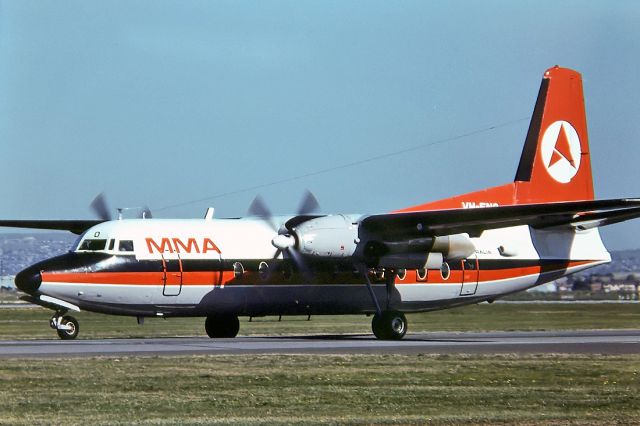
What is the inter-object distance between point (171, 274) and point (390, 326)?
628cm

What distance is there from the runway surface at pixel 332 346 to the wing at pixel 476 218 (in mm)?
2991

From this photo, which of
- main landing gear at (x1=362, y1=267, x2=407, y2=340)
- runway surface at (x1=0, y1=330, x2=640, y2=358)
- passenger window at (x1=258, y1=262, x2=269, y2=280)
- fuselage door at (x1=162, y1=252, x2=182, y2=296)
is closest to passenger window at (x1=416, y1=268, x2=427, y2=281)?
main landing gear at (x1=362, y1=267, x2=407, y2=340)

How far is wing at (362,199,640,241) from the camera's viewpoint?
2960 cm

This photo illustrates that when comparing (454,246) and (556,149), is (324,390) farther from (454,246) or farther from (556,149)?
(556,149)

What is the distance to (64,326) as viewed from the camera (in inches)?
1232

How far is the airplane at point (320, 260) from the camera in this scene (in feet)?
97.1

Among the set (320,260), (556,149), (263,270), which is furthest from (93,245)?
(556,149)

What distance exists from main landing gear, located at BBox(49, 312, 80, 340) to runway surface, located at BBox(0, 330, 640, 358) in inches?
66.7

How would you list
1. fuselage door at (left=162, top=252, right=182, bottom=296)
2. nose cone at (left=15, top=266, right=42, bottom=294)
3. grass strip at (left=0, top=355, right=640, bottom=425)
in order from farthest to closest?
fuselage door at (left=162, top=252, right=182, bottom=296)
nose cone at (left=15, top=266, right=42, bottom=294)
grass strip at (left=0, top=355, right=640, bottom=425)

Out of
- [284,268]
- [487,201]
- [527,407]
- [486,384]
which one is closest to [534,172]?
[487,201]

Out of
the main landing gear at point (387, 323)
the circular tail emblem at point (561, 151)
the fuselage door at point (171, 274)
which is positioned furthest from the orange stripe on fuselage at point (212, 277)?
the circular tail emblem at point (561, 151)

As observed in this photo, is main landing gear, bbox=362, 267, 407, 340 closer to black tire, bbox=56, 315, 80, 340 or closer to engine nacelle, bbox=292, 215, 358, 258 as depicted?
engine nacelle, bbox=292, 215, 358, 258

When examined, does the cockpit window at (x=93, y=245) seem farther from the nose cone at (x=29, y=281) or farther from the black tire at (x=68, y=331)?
the black tire at (x=68, y=331)

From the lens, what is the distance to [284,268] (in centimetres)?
3153
